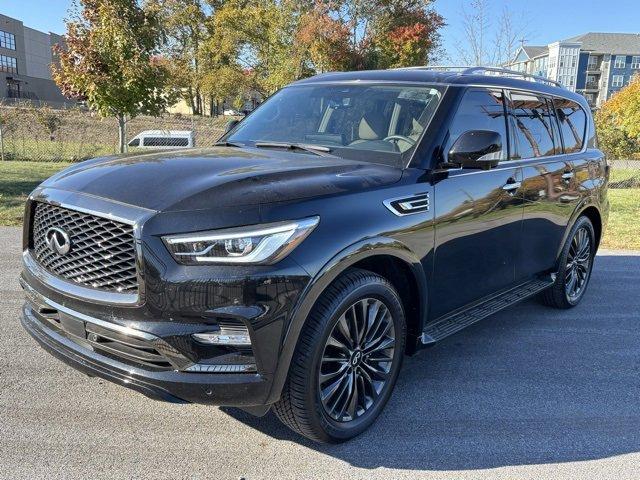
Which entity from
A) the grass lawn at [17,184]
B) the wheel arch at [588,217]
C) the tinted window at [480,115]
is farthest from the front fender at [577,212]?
the grass lawn at [17,184]

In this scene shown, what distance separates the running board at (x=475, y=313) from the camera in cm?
362

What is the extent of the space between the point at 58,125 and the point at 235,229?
22.3 meters

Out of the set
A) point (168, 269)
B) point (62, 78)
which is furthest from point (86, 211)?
point (62, 78)

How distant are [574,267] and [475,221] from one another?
2330 millimetres

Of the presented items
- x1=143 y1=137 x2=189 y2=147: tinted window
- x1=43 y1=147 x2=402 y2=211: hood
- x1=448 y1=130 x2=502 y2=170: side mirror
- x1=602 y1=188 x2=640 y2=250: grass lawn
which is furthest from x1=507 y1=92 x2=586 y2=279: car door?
x1=143 y1=137 x2=189 y2=147: tinted window

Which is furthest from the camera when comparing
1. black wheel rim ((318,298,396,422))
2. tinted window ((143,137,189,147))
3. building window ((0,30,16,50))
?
building window ((0,30,16,50))

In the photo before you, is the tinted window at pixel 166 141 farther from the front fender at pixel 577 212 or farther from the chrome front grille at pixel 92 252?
the chrome front grille at pixel 92 252

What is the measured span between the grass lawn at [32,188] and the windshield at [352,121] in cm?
575

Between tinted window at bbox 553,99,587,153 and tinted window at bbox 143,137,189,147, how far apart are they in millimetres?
21540

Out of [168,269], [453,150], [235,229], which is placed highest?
[453,150]

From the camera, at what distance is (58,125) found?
2206 centimetres

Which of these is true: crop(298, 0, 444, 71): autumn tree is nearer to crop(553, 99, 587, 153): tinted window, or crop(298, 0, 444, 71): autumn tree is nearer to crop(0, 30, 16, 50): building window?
crop(553, 99, 587, 153): tinted window

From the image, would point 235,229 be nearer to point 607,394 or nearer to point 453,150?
point 453,150

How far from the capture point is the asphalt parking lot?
2.89 meters
